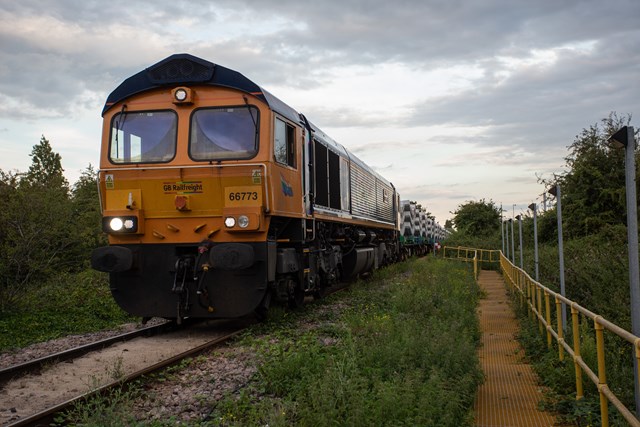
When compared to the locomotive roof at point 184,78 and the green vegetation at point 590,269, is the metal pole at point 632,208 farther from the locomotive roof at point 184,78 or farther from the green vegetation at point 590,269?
the locomotive roof at point 184,78

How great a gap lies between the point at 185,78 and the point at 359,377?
6.00 metres

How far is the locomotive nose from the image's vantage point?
30.9ft

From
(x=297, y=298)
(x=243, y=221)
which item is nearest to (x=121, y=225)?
(x=243, y=221)

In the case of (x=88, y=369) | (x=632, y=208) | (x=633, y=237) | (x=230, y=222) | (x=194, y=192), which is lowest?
(x=88, y=369)

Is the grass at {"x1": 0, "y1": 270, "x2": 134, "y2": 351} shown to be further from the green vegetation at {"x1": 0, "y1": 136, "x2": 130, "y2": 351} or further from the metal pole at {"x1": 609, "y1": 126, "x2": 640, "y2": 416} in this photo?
the metal pole at {"x1": 609, "y1": 126, "x2": 640, "y2": 416}

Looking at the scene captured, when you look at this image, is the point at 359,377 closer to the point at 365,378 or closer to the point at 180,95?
A: the point at 365,378

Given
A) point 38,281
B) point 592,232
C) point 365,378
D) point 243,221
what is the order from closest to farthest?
point 365,378 → point 243,221 → point 38,281 → point 592,232

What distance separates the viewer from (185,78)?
32.6 ft

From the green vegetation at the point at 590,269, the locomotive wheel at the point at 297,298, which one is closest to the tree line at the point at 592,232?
the green vegetation at the point at 590,269

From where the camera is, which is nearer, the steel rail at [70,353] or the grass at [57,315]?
the steel rail at [70,353]

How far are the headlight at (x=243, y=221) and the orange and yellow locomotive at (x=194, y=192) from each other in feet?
0.06

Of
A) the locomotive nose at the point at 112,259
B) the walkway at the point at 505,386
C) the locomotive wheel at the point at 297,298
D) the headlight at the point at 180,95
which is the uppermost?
the headlight at the point at 180,95

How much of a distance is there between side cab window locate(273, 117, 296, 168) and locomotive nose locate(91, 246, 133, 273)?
274cm

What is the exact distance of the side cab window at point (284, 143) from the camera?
10000 mm
